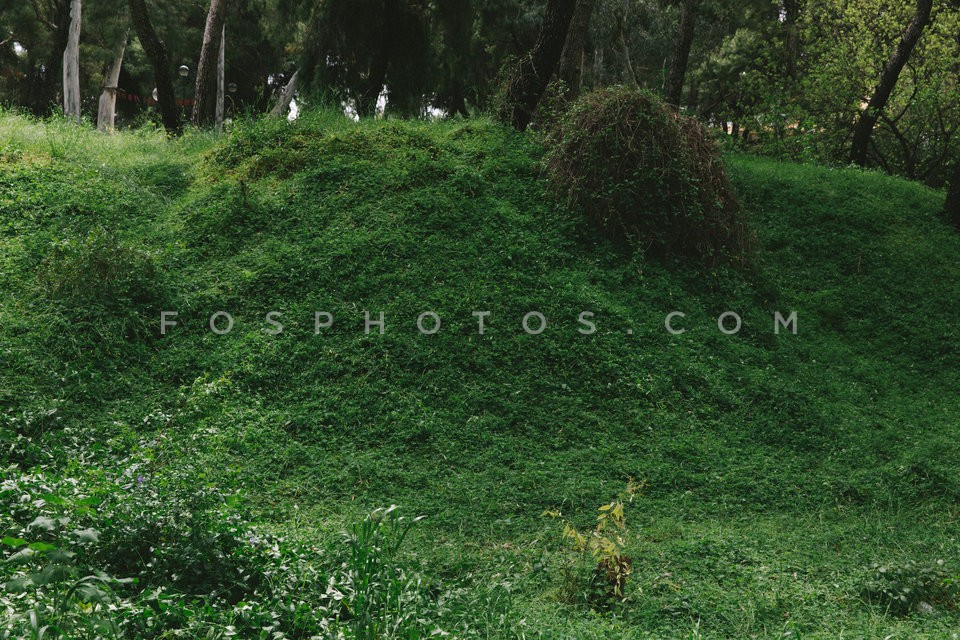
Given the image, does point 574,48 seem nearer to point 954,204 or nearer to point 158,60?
point 954,204

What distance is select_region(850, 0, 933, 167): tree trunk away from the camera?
10344 millimetres

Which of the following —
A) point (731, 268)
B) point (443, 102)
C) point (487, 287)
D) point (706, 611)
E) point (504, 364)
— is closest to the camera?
point (706, 611)

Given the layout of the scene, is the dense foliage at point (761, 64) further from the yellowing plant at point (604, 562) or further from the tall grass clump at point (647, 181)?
the yellowing plant at point (604, 562)

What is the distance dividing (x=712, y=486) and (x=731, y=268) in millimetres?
3174

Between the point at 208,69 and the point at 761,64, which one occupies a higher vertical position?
the point at 761,64

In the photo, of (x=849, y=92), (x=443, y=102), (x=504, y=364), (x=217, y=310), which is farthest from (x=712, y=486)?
(x=443, y=102)

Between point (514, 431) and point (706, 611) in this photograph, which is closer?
point (706, 611)

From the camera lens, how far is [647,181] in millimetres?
7117

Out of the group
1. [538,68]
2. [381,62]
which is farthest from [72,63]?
[538,68]

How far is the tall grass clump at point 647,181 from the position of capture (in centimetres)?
709

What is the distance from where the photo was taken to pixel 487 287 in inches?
251

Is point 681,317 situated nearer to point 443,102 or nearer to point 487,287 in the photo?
point 487,287

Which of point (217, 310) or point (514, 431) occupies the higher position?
point (217, 310)

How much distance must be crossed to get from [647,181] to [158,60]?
8121mm
